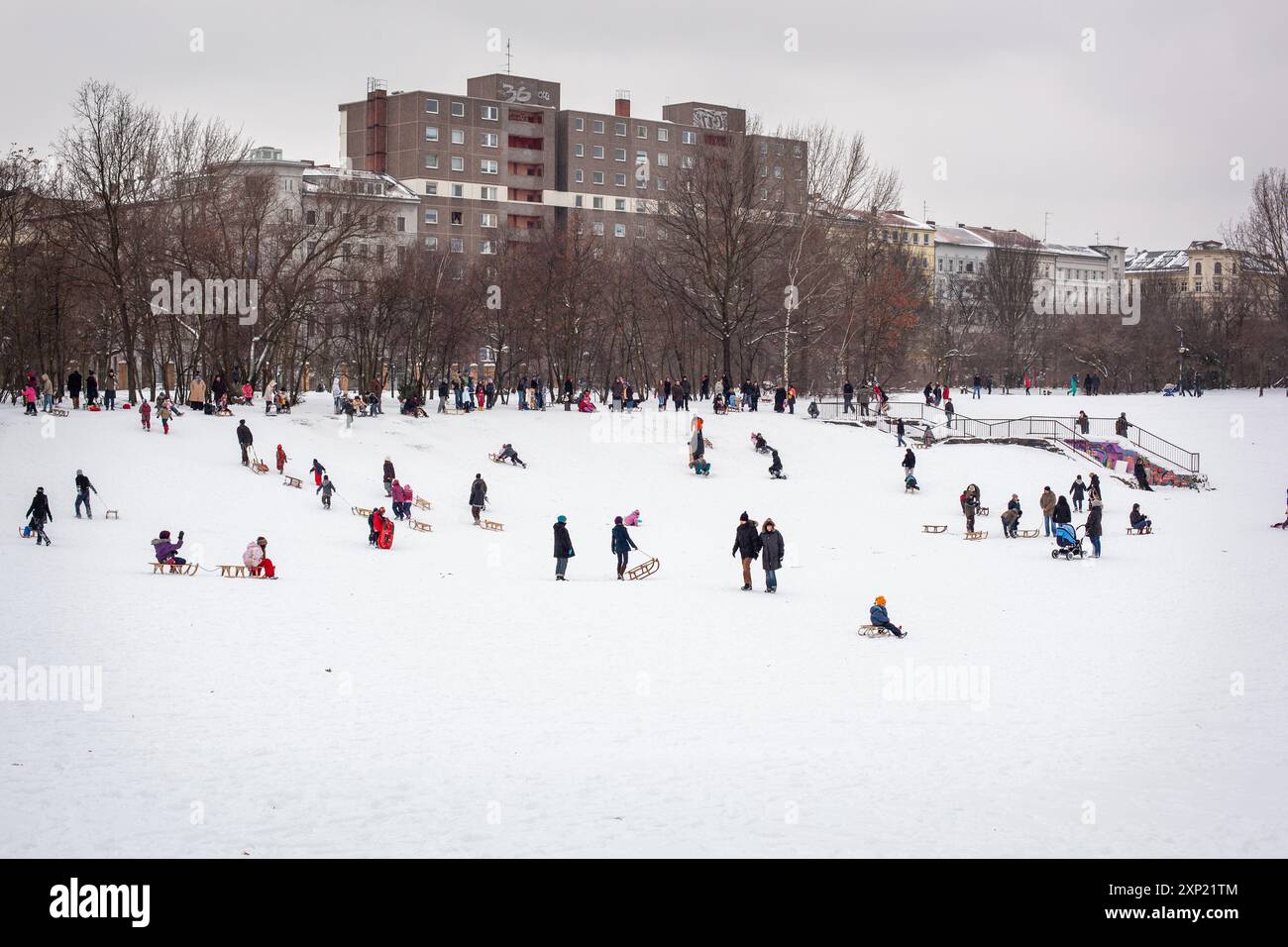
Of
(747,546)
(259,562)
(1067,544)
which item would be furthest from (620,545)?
(1067,544)

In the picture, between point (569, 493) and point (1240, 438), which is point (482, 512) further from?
point (1240, 438)

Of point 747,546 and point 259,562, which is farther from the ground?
point 747,546

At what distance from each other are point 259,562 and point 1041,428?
37184mm

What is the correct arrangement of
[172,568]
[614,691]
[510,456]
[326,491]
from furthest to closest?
[510,456] → [326,491] → [172,568] → [614,691]

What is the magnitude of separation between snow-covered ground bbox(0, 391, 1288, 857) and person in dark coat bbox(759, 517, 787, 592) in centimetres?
60

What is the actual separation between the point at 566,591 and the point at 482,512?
14.0 meters

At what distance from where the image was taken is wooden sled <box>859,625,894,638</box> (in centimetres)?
2208

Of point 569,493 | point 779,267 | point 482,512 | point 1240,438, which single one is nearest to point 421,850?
point 482,512

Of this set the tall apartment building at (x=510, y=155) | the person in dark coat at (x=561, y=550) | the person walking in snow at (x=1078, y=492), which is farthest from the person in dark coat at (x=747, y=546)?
the tall apartment building at (x=510, y=155)

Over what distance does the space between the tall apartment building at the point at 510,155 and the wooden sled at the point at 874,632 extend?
88.6 metres

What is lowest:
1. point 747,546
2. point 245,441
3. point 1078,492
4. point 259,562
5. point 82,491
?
point 259,562

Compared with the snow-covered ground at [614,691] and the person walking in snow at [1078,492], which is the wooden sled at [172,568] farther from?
the person walking in snow at [1078,492]

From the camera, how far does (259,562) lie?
26531 millimetres

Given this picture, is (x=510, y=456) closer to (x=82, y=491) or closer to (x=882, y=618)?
(x=82, y=491)
